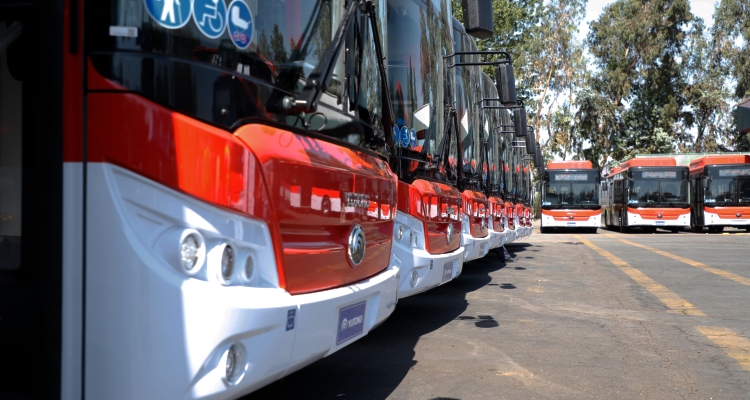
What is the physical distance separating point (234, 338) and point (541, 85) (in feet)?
179

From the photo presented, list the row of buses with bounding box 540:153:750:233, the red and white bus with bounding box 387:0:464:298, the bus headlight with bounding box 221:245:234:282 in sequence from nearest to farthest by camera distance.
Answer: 1. the bus headlight with bounding box 221:245:234:282
2. the red and white bus with bounding box 387:0:464:298
3. the row of buses with bounding box 540:153:750:233

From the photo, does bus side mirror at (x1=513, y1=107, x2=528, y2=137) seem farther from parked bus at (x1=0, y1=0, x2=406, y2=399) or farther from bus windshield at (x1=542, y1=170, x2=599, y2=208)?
bus windshield at (x1=542, y1=170, x2=599, y2=208)

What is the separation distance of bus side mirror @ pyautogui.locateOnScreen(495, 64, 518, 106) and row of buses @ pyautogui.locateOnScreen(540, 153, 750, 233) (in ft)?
91.7

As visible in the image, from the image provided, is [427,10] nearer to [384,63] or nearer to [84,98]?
[384,63]

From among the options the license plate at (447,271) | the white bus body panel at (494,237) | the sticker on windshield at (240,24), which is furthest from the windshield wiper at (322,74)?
the white bus body panel at (494,237)

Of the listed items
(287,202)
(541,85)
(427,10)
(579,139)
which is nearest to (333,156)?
(287,202)

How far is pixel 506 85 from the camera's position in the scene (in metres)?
9.89

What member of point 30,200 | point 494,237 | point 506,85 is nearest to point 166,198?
point 30,200

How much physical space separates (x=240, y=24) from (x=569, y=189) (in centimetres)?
3545

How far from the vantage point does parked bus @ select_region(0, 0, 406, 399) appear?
9.36 feet

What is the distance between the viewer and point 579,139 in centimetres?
5931

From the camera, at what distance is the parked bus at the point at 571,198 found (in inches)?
1458

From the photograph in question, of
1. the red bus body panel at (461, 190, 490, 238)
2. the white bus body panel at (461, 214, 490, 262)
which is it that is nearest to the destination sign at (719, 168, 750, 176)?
the red bus body panel at (461, 190, 490, 238)

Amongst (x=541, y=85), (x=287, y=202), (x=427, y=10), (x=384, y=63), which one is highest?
(x=541, y=85)
